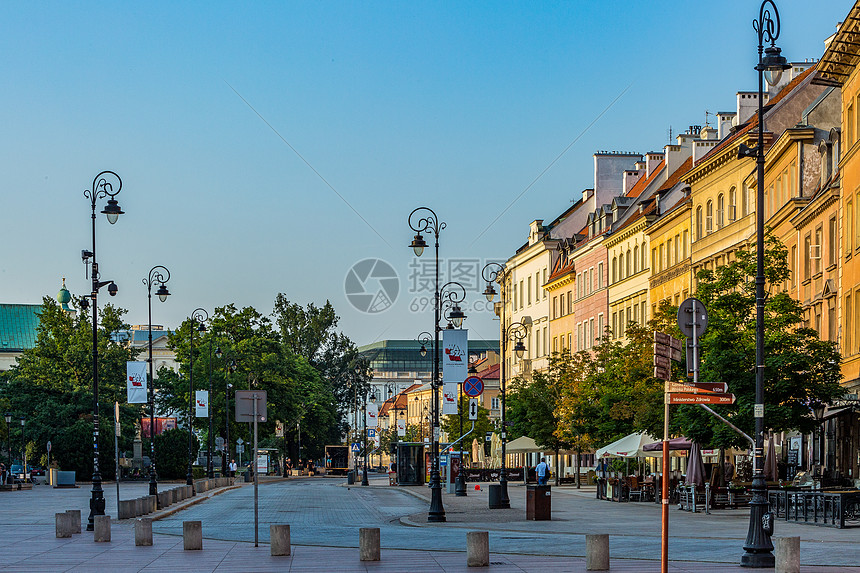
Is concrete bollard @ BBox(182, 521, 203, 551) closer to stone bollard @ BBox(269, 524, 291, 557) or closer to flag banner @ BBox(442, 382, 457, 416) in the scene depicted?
stone bollard @ BBox(269, 524, 291, 557)

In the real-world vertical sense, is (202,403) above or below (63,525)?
above

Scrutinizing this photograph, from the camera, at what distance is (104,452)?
84250 millimetres

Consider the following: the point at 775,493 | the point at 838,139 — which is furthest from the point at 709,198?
the point at 775,493

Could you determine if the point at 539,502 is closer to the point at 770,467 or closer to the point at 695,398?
the point at 770,467

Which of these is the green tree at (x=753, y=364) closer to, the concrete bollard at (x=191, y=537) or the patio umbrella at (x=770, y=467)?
the patio umbrella at (x=770, y=467)

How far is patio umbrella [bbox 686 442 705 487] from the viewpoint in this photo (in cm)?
3962

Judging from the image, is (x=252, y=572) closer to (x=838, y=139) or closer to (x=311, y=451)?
(x=838, y=139)

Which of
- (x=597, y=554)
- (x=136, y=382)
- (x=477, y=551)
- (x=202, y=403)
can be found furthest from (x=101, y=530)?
(x=202, y=403)

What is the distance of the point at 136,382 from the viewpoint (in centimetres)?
4178

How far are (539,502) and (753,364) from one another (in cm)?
857

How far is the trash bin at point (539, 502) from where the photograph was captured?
33.0m

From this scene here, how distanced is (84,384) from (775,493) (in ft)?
230

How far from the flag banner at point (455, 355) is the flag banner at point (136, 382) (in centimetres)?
996

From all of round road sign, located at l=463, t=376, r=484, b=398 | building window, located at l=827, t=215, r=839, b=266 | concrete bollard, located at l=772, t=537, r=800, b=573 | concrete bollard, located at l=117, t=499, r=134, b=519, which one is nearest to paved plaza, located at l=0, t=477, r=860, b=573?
concrete bollard, located at l=117, t=499, r=134, b=519
